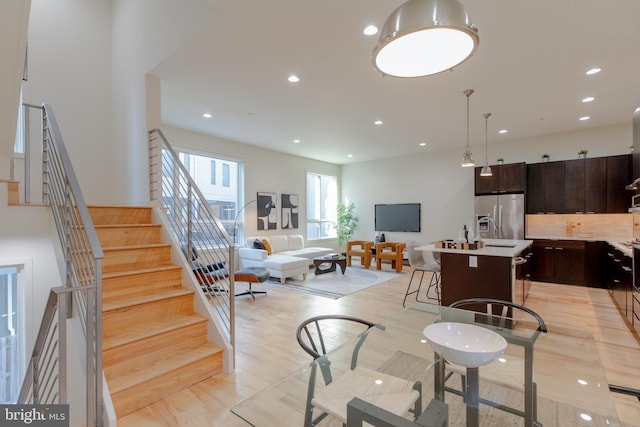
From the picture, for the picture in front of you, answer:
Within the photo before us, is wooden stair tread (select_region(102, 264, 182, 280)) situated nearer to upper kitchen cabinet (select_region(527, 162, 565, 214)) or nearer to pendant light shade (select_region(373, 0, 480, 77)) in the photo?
pendant light shade (select_region(373, 0, 480, 77))

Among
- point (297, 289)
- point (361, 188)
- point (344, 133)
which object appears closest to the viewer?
point (297, 289)

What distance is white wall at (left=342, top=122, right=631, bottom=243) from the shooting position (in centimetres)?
579

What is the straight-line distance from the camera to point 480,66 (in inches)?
130

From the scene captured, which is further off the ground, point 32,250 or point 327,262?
point 32,250

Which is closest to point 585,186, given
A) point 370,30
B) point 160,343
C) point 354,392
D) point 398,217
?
point 398,217

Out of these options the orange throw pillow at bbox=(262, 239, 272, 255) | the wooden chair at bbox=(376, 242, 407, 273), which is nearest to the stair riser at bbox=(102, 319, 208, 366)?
the orange throw pillow at bbox=(262, 239, 272, 255)

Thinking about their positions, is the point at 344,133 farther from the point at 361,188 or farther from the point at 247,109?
the point at 361,188

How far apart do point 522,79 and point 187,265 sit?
4282 millimetres

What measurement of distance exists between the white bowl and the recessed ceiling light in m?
2.47

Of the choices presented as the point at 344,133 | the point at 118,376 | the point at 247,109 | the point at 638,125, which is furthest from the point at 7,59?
the point at 638,125

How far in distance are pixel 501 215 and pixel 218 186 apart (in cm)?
585

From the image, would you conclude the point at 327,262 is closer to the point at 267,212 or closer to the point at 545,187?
the point at 267,212

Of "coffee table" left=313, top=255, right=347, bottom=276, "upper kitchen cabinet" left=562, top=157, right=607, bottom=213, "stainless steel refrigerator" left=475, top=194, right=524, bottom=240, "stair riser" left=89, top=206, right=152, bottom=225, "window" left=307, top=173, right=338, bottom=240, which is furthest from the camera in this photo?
"window" left=307, top=173, right=338, bottom=240

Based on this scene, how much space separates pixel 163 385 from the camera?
2.16 m
